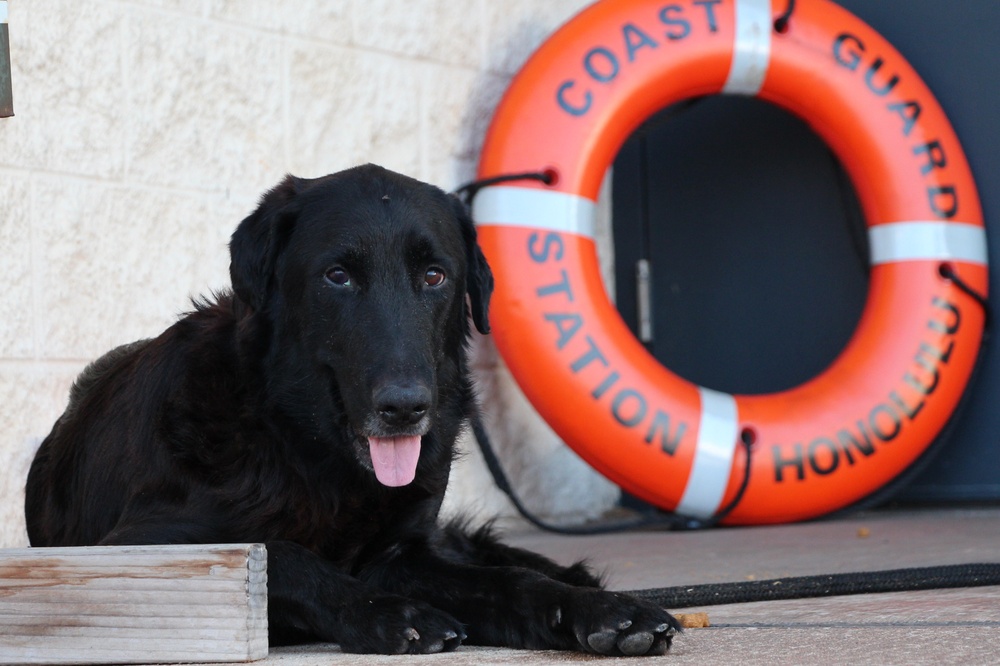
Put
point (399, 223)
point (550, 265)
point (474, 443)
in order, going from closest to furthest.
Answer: point (399, 223), point (550, 265), point (474, 443)

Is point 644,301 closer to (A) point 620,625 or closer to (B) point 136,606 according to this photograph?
(A) point 620,625

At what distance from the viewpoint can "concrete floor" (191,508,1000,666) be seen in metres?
1.92

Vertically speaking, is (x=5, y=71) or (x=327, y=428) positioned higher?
(x=5, y=71)

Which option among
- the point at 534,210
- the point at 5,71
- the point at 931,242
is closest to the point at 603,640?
the point at 5,71

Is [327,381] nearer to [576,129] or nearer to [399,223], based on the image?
[399,223]

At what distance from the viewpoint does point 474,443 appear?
15.6 feet

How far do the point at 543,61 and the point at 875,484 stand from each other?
1882 mm

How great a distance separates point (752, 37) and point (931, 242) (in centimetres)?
96

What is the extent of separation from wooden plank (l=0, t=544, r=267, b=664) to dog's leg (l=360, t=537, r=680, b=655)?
1.30 ft

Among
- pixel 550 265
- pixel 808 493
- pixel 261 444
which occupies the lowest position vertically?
pixel 808 493

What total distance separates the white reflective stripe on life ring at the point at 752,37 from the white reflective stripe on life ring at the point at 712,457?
120 centimetres

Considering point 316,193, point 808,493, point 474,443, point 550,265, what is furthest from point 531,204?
point 316,193

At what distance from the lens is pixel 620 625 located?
6.35 feet

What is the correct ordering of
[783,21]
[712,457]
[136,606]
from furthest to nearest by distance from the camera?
[783,21]
[712,457]
[136,606]
